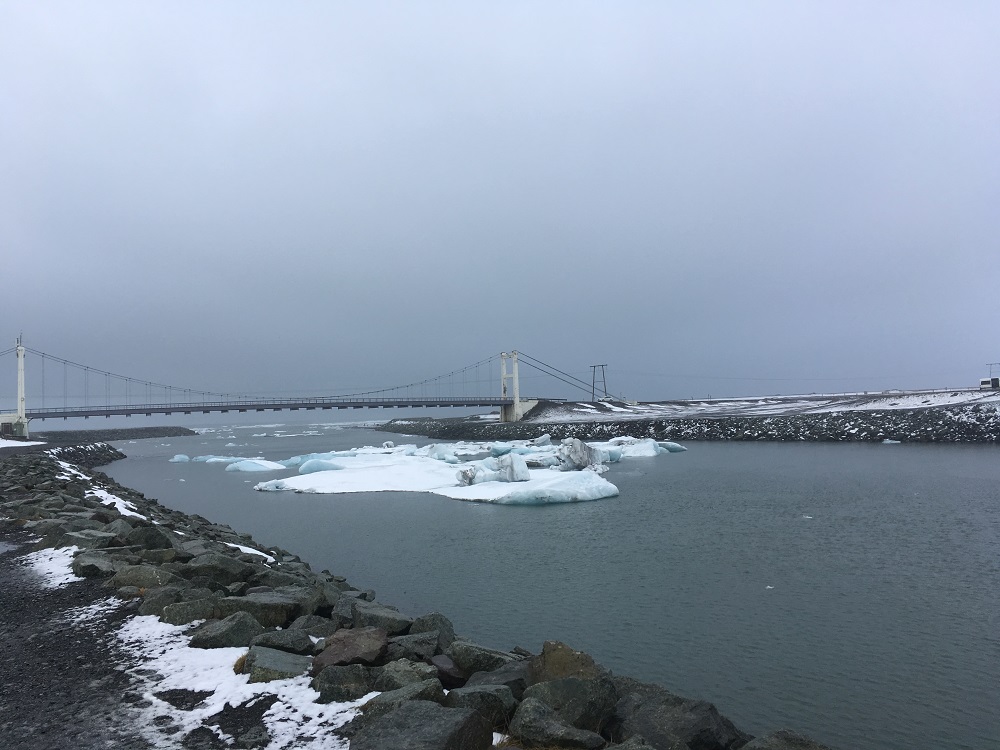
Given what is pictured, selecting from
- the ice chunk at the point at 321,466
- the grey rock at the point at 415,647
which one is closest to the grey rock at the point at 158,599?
the grey rock at the point at 415,647

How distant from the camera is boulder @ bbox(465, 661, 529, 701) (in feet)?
12.8

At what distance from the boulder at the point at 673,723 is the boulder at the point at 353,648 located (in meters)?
1.59

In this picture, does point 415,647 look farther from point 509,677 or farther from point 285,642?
point 285,642

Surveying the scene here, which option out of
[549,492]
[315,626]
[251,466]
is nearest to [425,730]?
[315,626]

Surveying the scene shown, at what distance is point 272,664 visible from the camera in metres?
3.84

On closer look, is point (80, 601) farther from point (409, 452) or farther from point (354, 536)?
point (409, 452)

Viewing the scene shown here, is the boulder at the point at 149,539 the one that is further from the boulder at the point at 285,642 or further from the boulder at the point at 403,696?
the boulder at the point at 403,696

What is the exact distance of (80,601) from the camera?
17.5 feet

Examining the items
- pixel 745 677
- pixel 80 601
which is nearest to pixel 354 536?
pixel 80 601

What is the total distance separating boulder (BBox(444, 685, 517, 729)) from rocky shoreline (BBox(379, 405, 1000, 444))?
126 ft

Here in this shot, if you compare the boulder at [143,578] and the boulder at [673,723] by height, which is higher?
the boulder at [143,578]

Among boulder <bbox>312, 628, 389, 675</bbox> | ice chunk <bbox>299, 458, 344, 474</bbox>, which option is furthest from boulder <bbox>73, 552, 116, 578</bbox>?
ice chunk <bbox>299, 458, 344, 474</bbox>

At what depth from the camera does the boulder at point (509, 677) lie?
3904 mm

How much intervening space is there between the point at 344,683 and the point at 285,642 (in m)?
0.85
